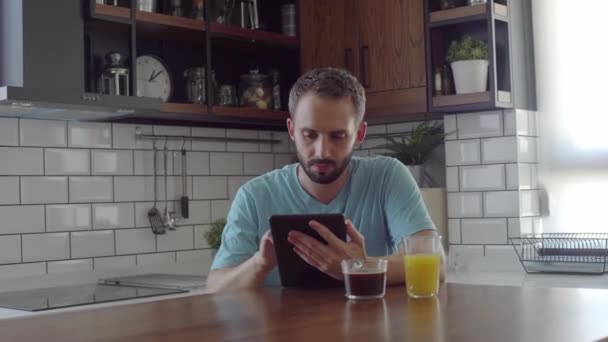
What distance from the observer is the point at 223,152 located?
3682 millimetres

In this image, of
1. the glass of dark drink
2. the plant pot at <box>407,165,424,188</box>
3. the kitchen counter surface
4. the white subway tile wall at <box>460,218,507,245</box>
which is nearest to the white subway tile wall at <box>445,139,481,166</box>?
the plant pot at <box>407,165,424,188</box>

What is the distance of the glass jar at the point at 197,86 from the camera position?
335 cm

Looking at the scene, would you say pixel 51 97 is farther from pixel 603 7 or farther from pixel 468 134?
pixel 603 7

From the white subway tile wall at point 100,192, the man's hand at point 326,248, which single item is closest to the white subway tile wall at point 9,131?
the white subway tile wall at point 100,192

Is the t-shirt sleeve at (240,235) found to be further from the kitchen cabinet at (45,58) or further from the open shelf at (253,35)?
the open shelf at (253,35)

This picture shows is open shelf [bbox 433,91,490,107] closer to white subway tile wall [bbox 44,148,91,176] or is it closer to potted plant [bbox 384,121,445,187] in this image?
potted plant [bbox 384,121,445,187]

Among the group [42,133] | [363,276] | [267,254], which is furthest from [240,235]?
[42,133]

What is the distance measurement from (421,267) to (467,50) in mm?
1715

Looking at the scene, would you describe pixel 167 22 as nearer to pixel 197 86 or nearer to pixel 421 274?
pixel 197 86

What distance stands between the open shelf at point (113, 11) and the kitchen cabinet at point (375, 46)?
36.8 inches

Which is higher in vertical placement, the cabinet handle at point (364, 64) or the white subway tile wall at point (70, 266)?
the cabinet handle at point (364, 64)

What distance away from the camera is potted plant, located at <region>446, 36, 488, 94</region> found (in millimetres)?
3158

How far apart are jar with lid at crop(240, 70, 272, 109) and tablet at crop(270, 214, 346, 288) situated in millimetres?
1744

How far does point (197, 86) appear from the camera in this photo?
336cm
